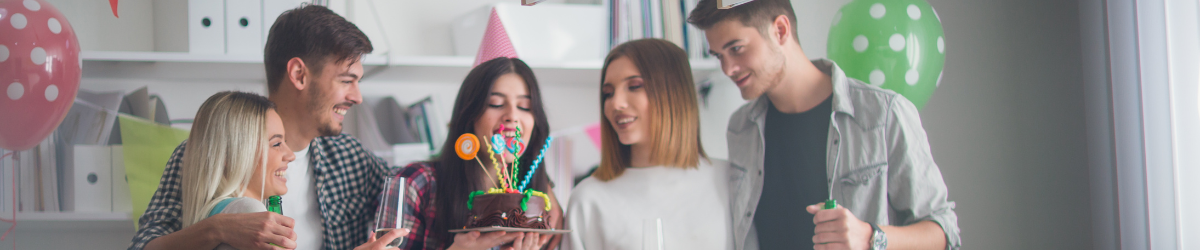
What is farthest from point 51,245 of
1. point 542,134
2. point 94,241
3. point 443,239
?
point 542,134

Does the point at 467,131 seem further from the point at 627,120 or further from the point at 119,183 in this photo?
the point at 119,183

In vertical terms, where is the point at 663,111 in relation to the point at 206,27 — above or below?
below

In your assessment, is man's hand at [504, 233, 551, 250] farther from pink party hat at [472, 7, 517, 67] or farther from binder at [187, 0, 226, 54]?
binder at [187, 0, 226, 54]

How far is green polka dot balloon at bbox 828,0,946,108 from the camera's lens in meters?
1.56

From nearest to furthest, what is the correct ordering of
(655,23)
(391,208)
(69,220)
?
(391,208), (69,220), (655,23)

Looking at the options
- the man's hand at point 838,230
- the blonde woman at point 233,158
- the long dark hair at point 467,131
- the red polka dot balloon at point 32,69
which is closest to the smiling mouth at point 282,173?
the blonde woman at point 233,158

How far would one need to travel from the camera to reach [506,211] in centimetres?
150

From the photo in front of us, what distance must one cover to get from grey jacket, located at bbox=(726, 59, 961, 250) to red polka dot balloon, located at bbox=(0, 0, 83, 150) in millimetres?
1806

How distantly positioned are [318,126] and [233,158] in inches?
8.9

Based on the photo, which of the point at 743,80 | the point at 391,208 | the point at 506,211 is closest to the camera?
the point at 391,208

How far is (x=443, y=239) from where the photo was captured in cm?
175

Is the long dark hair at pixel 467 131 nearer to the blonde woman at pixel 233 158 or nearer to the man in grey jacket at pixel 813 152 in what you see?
the blonde woman at pixel 233 158

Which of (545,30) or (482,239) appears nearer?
(482,239)

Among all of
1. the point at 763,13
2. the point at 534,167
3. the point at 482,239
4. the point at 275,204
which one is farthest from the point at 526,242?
the point at 763,13
